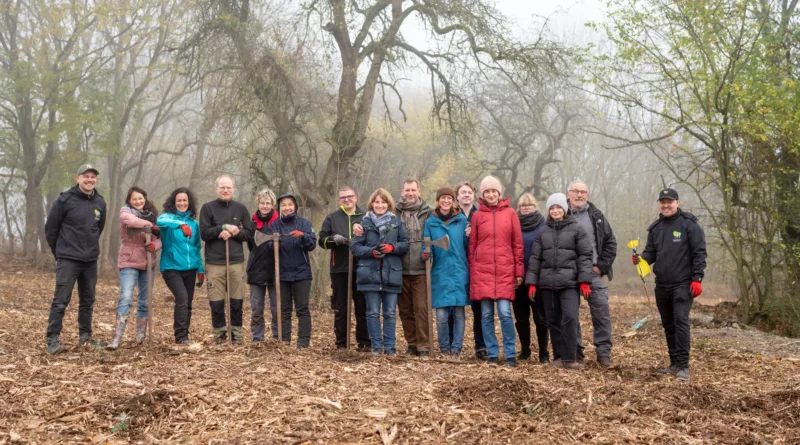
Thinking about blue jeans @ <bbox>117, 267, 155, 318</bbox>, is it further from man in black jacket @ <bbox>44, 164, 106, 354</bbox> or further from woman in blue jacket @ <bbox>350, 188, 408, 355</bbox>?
woman in blue jacket @ <bbox>350, 188, 408, 355</bbox>

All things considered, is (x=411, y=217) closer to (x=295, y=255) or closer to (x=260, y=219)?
(x=295, y=255)

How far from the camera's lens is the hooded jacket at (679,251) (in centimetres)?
624

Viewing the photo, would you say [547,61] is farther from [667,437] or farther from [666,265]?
[667,437]

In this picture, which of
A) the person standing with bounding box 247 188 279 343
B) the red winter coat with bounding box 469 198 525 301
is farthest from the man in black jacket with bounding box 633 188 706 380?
the person standing with bounding box 247 188 279 343

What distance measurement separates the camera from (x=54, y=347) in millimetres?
6625

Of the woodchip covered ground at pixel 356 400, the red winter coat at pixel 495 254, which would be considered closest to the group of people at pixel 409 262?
the red winter coat at pixel 495 254

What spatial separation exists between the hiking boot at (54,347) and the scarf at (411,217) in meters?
3.39

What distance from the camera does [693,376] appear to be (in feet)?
21.2

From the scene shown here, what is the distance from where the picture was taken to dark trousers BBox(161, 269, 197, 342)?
6.94 meters

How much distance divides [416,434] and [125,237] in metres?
4.30

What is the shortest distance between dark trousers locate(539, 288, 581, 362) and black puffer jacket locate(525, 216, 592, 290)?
11cm

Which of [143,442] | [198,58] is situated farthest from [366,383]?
[198,58]

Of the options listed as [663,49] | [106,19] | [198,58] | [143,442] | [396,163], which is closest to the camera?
[143,442]

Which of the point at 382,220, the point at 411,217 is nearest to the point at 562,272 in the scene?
the point at 411,217
